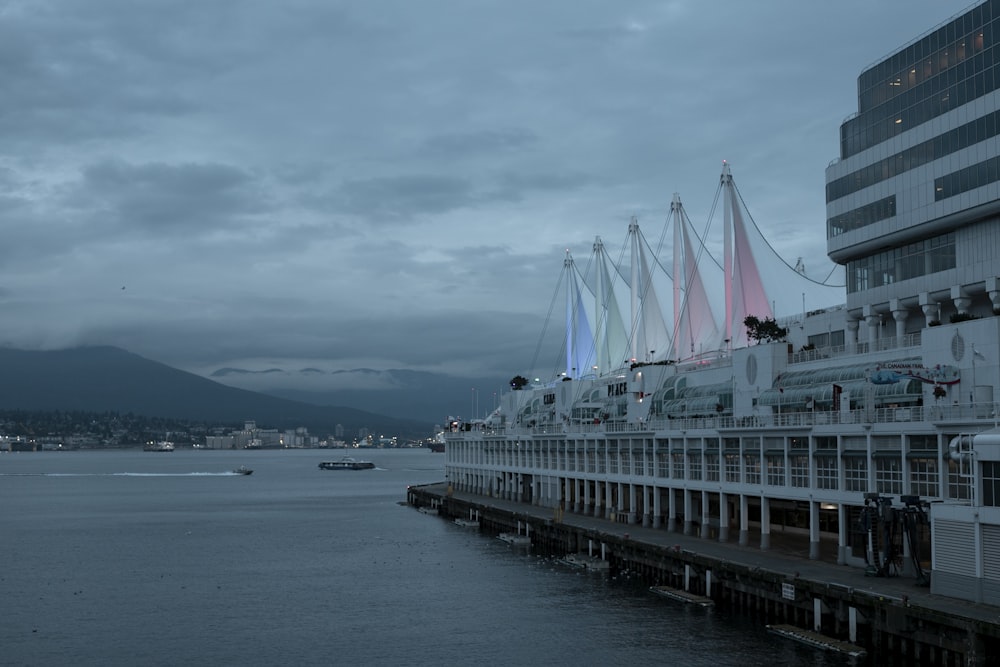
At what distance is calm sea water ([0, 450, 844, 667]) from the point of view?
158ft

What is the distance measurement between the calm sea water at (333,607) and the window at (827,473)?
349 inches

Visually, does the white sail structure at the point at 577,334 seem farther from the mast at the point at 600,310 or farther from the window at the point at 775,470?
the window at the point at 775,470

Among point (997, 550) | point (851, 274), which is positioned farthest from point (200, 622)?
point (851, 274)

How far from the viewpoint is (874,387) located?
188 feet

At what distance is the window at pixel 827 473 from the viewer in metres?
54.5

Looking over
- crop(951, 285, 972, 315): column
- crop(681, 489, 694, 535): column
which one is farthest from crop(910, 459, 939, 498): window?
crop(681, 489, 694, 535): column

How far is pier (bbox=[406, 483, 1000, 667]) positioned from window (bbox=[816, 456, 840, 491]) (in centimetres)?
395

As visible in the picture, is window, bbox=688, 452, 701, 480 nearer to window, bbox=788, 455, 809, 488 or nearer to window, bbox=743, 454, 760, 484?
window, bbox=743, 454, 760, 484

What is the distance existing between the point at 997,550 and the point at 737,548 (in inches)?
942

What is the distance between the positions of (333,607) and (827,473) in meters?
28.2

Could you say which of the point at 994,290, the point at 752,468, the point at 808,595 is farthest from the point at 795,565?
the point at 994,290

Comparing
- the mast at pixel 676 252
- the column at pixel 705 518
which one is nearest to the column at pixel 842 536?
the column at pixel 705 518

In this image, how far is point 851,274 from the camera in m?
73.9

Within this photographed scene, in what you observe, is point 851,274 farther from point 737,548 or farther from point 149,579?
point 149,579
